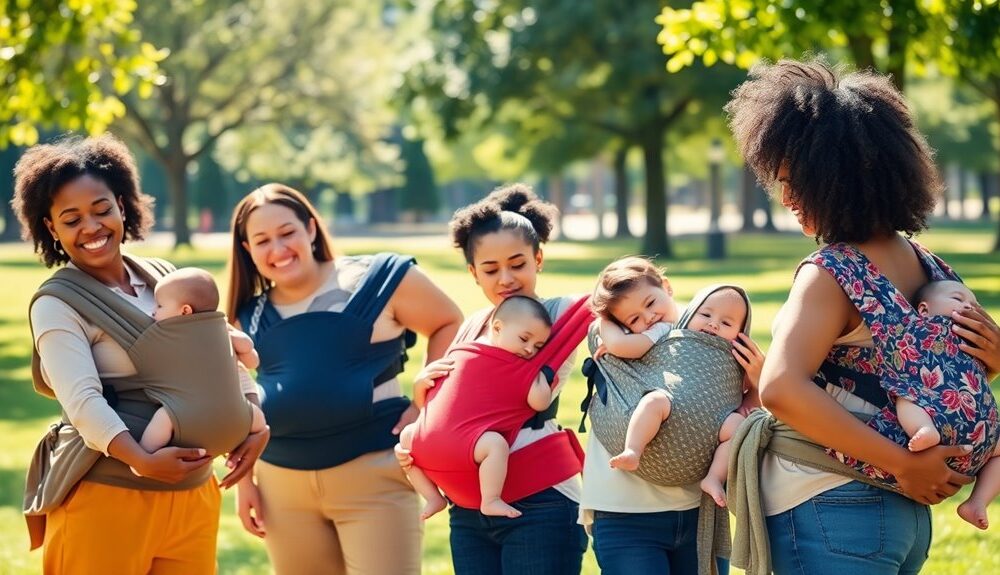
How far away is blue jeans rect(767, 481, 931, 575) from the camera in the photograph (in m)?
3.60

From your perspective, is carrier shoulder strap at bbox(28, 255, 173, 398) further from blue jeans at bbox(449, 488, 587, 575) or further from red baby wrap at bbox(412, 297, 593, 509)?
Result: blue jeans at bbox(449, 488, 587, 575)

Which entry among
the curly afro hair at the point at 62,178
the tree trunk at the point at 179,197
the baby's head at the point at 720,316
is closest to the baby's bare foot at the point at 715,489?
the baby's head at the point at 720,316

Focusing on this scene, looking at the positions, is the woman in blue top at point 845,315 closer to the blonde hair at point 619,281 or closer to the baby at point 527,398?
the blonde hair at point 619,281

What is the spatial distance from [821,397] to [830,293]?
0.27 metres

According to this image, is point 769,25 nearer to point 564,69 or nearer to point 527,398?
point 527,398

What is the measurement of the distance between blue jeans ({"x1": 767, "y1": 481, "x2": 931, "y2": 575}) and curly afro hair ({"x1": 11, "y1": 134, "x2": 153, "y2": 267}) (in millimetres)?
2479

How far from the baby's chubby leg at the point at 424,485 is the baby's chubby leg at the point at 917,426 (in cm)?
160

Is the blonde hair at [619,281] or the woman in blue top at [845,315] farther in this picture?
the blonde hair at [619,281]

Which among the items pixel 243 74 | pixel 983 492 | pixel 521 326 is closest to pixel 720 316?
pixel 521 326

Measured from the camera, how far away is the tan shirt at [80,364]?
4273mm

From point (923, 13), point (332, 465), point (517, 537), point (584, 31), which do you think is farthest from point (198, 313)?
point (584, 31)

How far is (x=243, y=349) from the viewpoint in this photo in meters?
4.78

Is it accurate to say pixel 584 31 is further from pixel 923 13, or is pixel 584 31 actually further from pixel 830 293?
pixel 830 293

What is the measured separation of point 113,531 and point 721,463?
6.40ft
